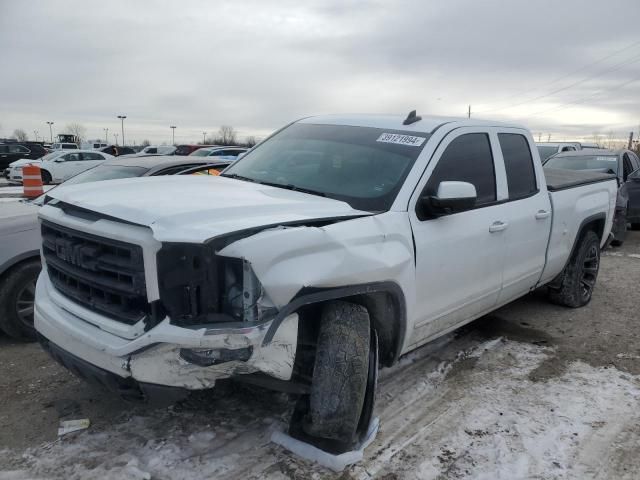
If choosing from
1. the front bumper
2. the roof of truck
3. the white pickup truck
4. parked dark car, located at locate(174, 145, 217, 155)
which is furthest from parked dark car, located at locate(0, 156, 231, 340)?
parked dark car, located at locate(174, 145, 217, 155)

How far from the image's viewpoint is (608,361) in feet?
14.5

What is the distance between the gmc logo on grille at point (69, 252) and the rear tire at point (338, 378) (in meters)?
1.28

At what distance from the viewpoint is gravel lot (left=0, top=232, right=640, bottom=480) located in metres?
2.87

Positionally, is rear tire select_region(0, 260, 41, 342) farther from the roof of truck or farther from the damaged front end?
the roof of truck

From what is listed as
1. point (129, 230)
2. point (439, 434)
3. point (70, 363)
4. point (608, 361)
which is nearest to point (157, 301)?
point (129, 230)

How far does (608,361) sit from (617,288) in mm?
2731

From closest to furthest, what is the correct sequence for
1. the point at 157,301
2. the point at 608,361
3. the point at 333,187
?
1. the point at 157,301
2. the point at 333,187
3. the point at 608,361

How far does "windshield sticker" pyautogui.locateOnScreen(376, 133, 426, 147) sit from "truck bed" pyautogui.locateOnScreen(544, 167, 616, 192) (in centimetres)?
188

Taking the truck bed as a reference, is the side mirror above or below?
above

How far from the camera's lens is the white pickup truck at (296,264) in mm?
2457

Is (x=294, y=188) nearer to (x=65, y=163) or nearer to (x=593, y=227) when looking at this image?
(x=593, y=227)

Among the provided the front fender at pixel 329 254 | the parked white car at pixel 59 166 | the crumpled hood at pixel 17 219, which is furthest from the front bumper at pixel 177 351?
the parked white car at pixel 59 166

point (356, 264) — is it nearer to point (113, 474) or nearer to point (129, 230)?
point (129, 230)

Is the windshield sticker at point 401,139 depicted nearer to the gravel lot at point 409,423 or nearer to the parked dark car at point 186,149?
the gravel lot at point 409,423
